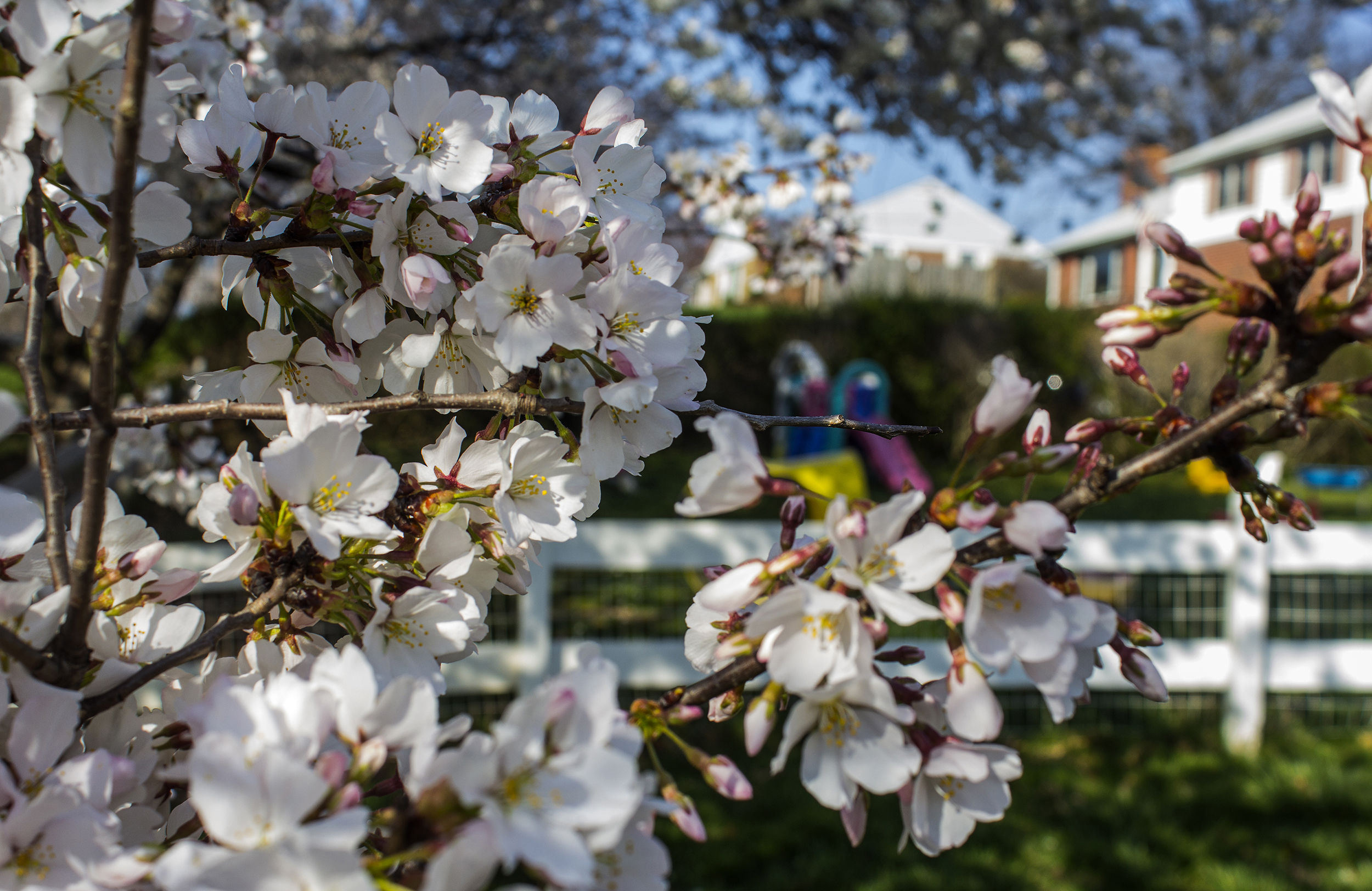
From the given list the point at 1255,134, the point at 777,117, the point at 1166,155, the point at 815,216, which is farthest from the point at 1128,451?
the point at 1166,155

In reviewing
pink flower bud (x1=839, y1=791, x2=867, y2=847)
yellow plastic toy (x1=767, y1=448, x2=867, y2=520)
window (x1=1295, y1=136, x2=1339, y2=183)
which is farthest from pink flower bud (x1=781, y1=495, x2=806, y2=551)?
window (x1=1295, y1=136, x2=1339, y2=183)

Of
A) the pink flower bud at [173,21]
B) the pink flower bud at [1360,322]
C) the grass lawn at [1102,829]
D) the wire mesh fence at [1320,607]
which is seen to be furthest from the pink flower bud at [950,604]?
the wire mesh fence at [1320,607]

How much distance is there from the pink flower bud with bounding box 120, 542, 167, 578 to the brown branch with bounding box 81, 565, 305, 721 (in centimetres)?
9

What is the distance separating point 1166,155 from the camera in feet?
74.0

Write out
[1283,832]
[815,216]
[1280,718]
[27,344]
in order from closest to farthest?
[27,344]
[1283,832]
[1280,718]
[815,216]

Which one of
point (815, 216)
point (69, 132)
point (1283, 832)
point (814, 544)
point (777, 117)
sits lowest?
point (1283, 832)

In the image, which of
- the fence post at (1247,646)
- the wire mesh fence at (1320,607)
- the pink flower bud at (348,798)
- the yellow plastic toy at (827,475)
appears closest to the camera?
the pink flower bud at (348,798)

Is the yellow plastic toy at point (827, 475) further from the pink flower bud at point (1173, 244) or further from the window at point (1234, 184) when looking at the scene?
the window at point (1234, 184)

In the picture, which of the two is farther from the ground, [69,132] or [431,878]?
[69,132]

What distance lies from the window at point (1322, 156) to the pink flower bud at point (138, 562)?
21.9m

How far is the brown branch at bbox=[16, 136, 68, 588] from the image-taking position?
0.80m

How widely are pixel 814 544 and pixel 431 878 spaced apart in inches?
14.7

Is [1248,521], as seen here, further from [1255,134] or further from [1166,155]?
[1166,155]

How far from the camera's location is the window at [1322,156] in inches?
717
